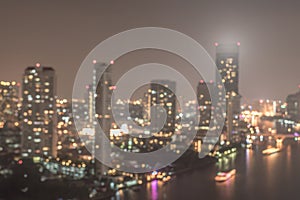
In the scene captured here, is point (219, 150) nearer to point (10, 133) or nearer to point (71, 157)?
point (71, 157)

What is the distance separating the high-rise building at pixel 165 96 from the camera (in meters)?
11.4

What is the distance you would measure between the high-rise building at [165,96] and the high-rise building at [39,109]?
4783 mm

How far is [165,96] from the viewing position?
11773 mm

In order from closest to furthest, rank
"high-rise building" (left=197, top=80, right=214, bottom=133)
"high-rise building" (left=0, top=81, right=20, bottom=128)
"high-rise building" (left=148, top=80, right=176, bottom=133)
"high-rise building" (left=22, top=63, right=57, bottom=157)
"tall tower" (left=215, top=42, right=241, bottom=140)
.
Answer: "high-rise building" (left=22, top=63, right=57, bottom=157)
"high-rise building" (left=0, top=81, right=20, bottom=128)
"high-rise building" (left=148, top=80, right=176, bottom=133)
"high-rise building" (left=197, top=80, right=214, bottom=133)
"tall tower" (left=215, top=42, right=241, bottom=140)

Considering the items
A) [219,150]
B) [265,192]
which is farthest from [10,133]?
[219,150]

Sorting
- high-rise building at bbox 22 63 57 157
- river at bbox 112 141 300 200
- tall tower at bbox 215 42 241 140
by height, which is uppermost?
tall tower at bbox 215 42 241 140

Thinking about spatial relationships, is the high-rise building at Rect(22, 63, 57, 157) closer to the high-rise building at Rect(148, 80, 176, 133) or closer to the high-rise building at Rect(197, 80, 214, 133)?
the high-rise building at Rect(148, 80, 176, 133)

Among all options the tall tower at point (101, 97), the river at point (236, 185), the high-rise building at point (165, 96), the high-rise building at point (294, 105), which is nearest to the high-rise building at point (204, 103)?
the high-rise building at point (165, 96)

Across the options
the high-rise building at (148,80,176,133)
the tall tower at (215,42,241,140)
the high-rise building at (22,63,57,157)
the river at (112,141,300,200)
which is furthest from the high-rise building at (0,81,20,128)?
the tall tower at (215,42,241,140)

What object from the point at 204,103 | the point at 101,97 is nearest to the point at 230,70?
the point at 204,103

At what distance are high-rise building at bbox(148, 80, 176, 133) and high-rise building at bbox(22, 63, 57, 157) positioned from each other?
478cm

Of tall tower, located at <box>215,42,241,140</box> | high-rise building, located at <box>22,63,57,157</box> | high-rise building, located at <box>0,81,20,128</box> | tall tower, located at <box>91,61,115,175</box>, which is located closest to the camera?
high-rise building, located at <box>22,63,57,157</box>

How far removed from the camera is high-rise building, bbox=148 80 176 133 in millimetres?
11391

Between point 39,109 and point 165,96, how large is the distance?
558 cm
